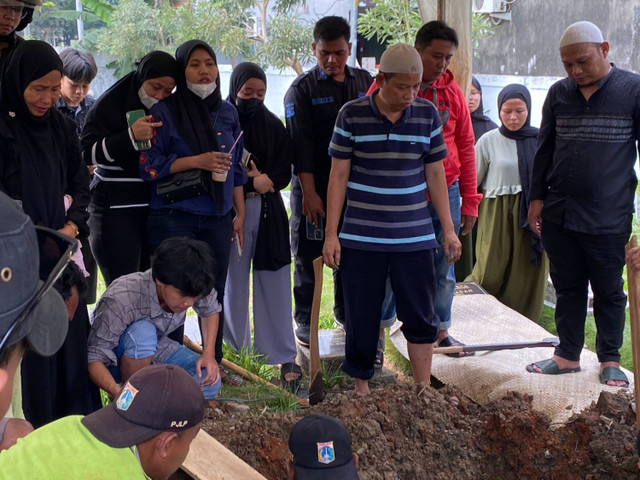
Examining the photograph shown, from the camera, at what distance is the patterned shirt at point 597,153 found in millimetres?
3797

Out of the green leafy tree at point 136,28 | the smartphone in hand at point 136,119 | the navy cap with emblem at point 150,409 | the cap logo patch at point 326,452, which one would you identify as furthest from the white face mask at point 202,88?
the green leafy tree at point 136,28

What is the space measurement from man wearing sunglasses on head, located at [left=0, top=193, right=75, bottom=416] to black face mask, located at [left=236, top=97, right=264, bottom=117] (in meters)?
2.94

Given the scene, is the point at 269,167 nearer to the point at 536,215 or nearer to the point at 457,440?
the point at 536,215

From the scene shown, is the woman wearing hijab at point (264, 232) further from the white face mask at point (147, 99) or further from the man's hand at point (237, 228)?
the white face mask at point (147, 99)

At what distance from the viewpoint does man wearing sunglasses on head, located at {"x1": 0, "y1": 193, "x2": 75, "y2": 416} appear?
1141 millimetres

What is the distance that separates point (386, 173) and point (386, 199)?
13 centimetres

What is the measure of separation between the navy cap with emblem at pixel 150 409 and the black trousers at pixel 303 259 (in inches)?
92.9

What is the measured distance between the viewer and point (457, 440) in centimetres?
319

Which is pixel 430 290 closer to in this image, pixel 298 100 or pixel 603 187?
pixel 603 187

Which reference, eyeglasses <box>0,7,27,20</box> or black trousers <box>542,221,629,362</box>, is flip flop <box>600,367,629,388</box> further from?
eyeglasses <box>0,7,27,20</box>

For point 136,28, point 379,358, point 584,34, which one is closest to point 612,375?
point 379,358

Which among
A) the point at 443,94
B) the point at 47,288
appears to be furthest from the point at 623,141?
the point at 47,288

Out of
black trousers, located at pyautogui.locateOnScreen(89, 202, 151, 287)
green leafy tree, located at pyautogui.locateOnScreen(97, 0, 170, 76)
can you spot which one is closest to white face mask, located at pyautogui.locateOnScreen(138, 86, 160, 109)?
black trousers, located at pyautogui.locateOnScreen(89, 202, 151, 287)

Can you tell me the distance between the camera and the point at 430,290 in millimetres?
3670
